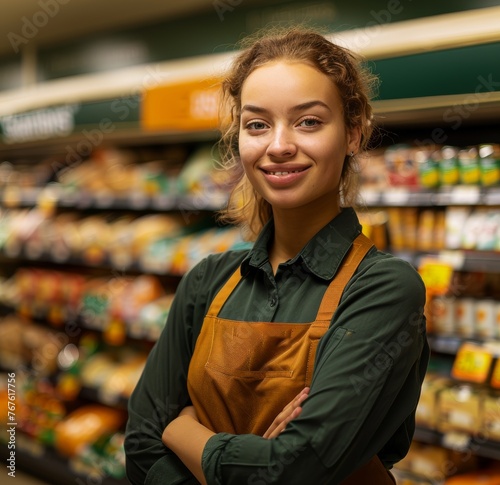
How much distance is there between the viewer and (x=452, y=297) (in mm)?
2916

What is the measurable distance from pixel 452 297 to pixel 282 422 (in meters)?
1.94

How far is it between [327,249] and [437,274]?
1628mm

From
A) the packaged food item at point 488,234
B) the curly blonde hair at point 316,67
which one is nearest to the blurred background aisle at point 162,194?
the packaged food item at point 488,234

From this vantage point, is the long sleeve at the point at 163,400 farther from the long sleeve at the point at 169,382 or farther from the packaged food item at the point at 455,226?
the packaged food item at the point at 455,226

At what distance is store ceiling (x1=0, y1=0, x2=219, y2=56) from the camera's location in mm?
4188

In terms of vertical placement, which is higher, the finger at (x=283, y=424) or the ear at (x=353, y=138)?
the ear at (x=353, y=138)

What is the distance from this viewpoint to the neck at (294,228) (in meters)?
1.36

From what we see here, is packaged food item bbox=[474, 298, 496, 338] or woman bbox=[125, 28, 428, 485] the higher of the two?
woman bbox=[125, 28, 428, 485]

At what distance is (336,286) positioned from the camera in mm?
1278

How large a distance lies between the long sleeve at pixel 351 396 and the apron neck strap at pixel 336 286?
0.11ft

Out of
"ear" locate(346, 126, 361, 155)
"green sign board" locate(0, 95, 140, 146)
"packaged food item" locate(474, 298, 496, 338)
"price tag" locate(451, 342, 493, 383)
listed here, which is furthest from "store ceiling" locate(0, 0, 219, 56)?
"ear" locate(346, 126, 361, 155)

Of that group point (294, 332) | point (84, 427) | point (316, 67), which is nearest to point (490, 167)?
point (316, 67)

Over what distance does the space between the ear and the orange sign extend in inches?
78.8

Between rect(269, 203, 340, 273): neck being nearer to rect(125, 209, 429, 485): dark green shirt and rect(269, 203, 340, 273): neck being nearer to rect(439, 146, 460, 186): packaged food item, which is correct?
rect(125, 209, 429, 485): dark green shirt
